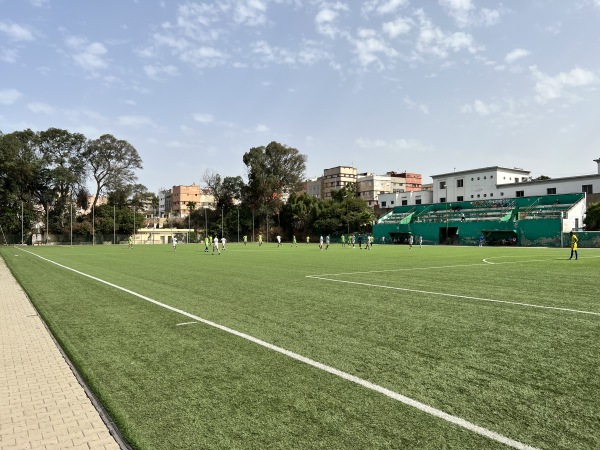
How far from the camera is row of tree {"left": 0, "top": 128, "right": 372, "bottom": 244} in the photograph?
76938 mm

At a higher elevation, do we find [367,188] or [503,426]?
[367,188]

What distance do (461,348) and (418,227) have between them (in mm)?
62811

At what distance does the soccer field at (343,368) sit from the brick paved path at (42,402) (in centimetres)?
24

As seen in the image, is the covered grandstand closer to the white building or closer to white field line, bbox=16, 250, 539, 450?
the white building

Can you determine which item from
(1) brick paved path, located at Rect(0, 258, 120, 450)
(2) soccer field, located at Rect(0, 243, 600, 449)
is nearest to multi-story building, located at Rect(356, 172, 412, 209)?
(2) soccer field, located at Rect(0, 243, 600, 449)

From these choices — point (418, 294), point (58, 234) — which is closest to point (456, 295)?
point (418, 294)

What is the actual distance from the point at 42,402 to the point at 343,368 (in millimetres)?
3667

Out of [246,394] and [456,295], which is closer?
[246,394]

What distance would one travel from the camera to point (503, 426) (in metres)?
4.10

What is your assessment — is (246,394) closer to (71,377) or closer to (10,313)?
(71,377)

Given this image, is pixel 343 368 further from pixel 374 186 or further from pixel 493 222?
pixel 374 186

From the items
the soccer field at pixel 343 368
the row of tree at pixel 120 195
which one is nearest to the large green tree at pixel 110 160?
the row of tree at pixel 120 195

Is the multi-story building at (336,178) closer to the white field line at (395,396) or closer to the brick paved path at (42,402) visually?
the white field line at (395,396)

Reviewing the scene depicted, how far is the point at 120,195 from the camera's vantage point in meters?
86.7
